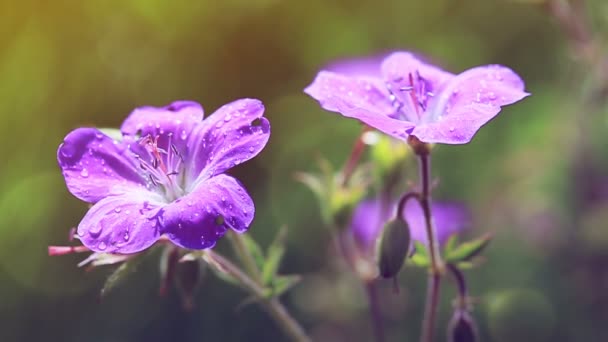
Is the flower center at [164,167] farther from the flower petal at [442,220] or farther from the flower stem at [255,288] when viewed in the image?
the flower petal at [442,220]

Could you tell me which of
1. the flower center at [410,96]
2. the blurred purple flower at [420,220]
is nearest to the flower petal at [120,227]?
the flower center at [410,96]

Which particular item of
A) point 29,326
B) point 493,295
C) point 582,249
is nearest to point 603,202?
point 582,249

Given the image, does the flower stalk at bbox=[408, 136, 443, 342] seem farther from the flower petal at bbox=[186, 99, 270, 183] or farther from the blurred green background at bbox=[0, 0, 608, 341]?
the blurred green background at bbox=[0, 0, 608, 341]

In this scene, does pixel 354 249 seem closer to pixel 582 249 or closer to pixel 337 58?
pixel 582 249

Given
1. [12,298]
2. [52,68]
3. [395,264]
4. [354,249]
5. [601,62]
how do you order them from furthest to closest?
1. [52,68]
2. [12,298]
3. [601,62]
4. [354,249]
5. [395,264]

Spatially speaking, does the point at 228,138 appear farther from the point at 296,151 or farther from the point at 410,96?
the point at 296,151

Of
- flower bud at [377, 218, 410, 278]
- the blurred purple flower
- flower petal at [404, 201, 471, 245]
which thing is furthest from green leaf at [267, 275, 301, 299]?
flower petal at [404, 201, 471, 245]
